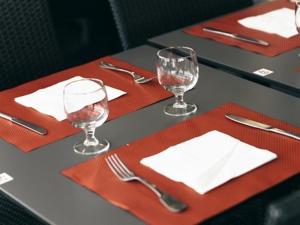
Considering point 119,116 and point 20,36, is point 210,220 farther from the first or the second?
point 20,36

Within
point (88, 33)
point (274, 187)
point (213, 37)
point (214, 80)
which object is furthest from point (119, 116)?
point (88, 33)

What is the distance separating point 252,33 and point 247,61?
216mm

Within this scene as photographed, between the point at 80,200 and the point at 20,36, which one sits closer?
the point at 80,200

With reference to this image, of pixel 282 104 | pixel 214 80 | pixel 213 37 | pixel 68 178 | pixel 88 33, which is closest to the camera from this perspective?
pixel 68 178

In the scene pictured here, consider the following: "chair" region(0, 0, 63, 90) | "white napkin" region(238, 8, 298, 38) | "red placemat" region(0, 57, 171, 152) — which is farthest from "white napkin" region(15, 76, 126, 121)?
"white napkin" region(238, 8, 298, 38)

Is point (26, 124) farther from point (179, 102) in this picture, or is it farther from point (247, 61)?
point (247, 61)

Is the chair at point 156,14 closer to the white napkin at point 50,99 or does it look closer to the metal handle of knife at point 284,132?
the white napkin at point 50,99

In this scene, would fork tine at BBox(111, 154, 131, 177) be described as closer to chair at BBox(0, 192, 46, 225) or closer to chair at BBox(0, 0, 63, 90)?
chair at BBox(0, 192, 46, 225)

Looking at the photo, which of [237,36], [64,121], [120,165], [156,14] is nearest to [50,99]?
[64,121]

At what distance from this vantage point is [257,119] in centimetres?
145

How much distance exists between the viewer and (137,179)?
1.22 m

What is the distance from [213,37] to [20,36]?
1.92ft

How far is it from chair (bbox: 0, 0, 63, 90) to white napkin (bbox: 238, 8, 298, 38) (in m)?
0.60

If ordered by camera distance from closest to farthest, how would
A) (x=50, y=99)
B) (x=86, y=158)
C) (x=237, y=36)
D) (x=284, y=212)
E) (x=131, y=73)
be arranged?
1. (x=284, y=212)
2. (x=86, y=158)
3. (x=50, y=99)
4. (x=131, y=73)
5. (x=237, y=36)
